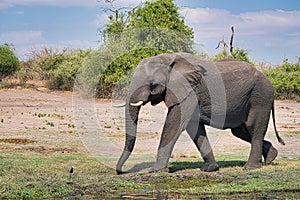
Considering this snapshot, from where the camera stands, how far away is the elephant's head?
36.8ft

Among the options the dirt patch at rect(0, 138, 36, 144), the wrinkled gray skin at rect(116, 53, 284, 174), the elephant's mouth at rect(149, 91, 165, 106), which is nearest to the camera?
the wrinkled gray skin at rect(116, 53, 284, 174)

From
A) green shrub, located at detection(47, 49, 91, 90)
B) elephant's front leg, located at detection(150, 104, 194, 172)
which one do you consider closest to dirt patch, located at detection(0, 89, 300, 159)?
elephant's front leg, located at detection(150, 104, 194, 172)

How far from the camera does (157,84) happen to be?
1153 cm

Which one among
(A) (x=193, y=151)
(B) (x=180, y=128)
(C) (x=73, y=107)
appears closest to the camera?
(B) (x=180, y=128)

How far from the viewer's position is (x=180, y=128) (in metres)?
→ 11.5

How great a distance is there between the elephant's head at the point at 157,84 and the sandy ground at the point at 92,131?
6.49 feet

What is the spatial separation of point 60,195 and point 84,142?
7.73m

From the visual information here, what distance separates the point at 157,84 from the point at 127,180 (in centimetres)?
197

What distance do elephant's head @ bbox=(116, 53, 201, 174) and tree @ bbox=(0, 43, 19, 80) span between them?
91.9 ft

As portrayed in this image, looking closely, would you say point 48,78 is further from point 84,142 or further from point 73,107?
point 84,142

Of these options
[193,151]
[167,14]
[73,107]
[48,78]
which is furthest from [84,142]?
[48,78]

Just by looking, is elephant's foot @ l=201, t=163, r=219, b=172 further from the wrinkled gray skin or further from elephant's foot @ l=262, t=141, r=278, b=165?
elephant's foot @ l=262, t=141, r=278, b=165

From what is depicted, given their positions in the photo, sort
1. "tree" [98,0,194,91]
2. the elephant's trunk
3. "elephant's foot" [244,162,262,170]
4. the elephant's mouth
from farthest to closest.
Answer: "tree" [98,0,194,91], "elephant's foot" [244,162,262,170], the elephant's mouth, the elephant's trunk

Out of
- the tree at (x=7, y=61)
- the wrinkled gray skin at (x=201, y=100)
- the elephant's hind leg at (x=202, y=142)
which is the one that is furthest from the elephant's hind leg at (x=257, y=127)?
the tree at (x=7, y=61)
